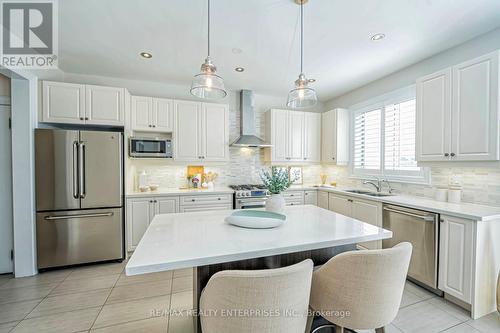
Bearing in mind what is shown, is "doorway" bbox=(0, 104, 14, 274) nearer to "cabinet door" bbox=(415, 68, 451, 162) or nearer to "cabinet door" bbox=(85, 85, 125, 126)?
"cabinet door" bbox=(85, 85, 125, 126)

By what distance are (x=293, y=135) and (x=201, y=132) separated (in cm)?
177

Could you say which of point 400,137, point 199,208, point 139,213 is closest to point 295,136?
point 400,137

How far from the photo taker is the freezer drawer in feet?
8.79

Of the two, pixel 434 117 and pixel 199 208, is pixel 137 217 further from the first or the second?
pixel 434 117

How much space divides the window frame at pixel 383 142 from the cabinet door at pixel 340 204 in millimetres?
670

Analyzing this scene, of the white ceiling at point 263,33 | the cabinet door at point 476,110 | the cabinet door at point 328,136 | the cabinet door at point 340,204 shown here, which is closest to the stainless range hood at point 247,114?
the white ceiling at point 263,33

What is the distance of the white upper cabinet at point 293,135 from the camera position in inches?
161

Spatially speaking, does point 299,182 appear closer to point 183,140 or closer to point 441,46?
point 183,140

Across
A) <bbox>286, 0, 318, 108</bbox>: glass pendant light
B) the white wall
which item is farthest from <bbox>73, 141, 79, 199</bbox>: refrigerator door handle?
the white wall

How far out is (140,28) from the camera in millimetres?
2191

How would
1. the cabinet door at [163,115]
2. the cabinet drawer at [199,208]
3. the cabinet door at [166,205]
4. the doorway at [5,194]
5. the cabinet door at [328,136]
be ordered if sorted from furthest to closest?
the cabinet door at [328,136]
the cabinet door at [163,115]
the cabinet drawer at [199,208]
the cabinet door at [166,205]
the doorway at [5,194]

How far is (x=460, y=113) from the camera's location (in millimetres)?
2182

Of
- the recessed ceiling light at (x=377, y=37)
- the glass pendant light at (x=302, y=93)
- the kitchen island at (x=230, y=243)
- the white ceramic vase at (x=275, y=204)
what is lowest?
the kitchen island at (x=230, y=243)

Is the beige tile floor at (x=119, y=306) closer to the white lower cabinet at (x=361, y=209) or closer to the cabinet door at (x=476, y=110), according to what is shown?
the white lower cabinet at (x=361, y=209)
